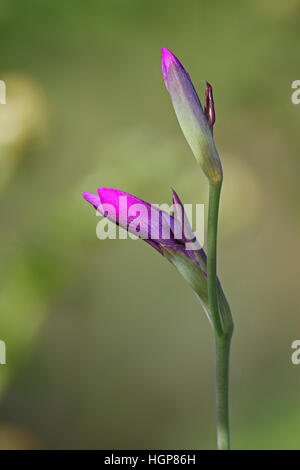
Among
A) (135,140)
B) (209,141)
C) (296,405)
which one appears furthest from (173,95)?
(296,405)

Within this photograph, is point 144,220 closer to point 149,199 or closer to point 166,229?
point 166,229

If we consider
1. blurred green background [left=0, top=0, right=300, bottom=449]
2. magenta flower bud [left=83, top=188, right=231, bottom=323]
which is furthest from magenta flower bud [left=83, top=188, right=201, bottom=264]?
blurred green background [left=0, top=0, right=300, bottom=449]

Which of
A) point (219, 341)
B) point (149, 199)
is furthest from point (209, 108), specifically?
point (149, 199)

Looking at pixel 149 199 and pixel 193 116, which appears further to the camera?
pixel 149 199

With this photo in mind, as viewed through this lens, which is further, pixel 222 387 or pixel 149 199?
pixel 149 199

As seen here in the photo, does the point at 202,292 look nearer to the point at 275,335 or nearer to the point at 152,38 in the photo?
the point at 275,335

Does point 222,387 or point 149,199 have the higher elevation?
point 149,199

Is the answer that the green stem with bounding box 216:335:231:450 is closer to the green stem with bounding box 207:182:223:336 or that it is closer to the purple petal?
the green stem with bounding box 207:182:223:336

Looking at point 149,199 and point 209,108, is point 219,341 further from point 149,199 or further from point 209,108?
point 149,199
